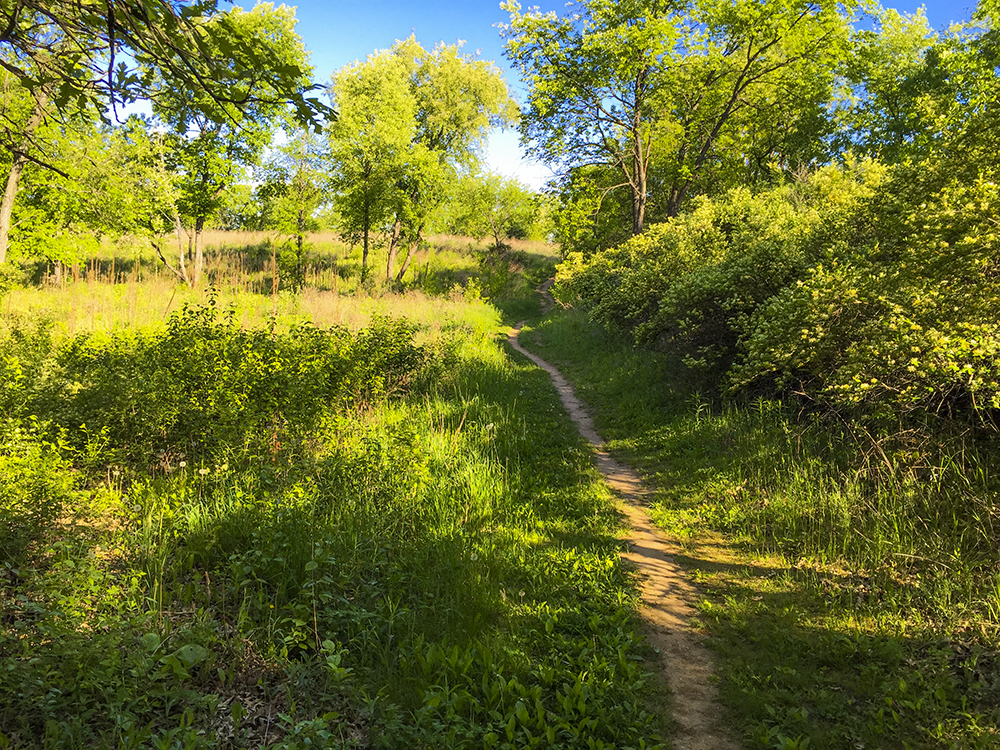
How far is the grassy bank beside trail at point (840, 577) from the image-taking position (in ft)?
10.8

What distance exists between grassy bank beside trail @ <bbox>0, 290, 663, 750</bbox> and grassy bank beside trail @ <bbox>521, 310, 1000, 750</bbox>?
3.08 ft

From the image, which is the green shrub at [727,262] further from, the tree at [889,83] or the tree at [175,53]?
the tree at [889,83]

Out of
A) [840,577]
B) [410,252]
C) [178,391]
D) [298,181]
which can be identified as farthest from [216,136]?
[840,577]

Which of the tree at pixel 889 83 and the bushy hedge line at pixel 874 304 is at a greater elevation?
the tree at pixel 889 83

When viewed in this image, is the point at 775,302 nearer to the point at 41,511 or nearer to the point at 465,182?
the point at 41,511

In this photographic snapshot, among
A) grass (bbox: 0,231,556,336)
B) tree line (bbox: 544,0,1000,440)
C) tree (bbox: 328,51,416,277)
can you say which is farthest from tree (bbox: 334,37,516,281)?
tree line (bbox: 544,0,1000,440)

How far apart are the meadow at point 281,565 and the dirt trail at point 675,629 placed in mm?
203

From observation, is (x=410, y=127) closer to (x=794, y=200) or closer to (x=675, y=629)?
(x=794, y=200)

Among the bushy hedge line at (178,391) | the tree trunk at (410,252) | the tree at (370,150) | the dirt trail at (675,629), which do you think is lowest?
the dirt trail at (675,629)

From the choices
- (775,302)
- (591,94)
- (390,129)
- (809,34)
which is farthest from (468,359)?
(809,34)

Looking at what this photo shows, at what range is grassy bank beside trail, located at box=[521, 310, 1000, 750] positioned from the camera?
3.28 m

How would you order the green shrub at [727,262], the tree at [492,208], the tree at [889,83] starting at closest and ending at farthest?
the green shrub at [727,262], the tree at [889,83], the tree at [492,208]

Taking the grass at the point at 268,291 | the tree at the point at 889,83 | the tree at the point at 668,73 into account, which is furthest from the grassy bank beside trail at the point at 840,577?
the tree at the point at 889,83

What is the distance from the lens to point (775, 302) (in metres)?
7.32
